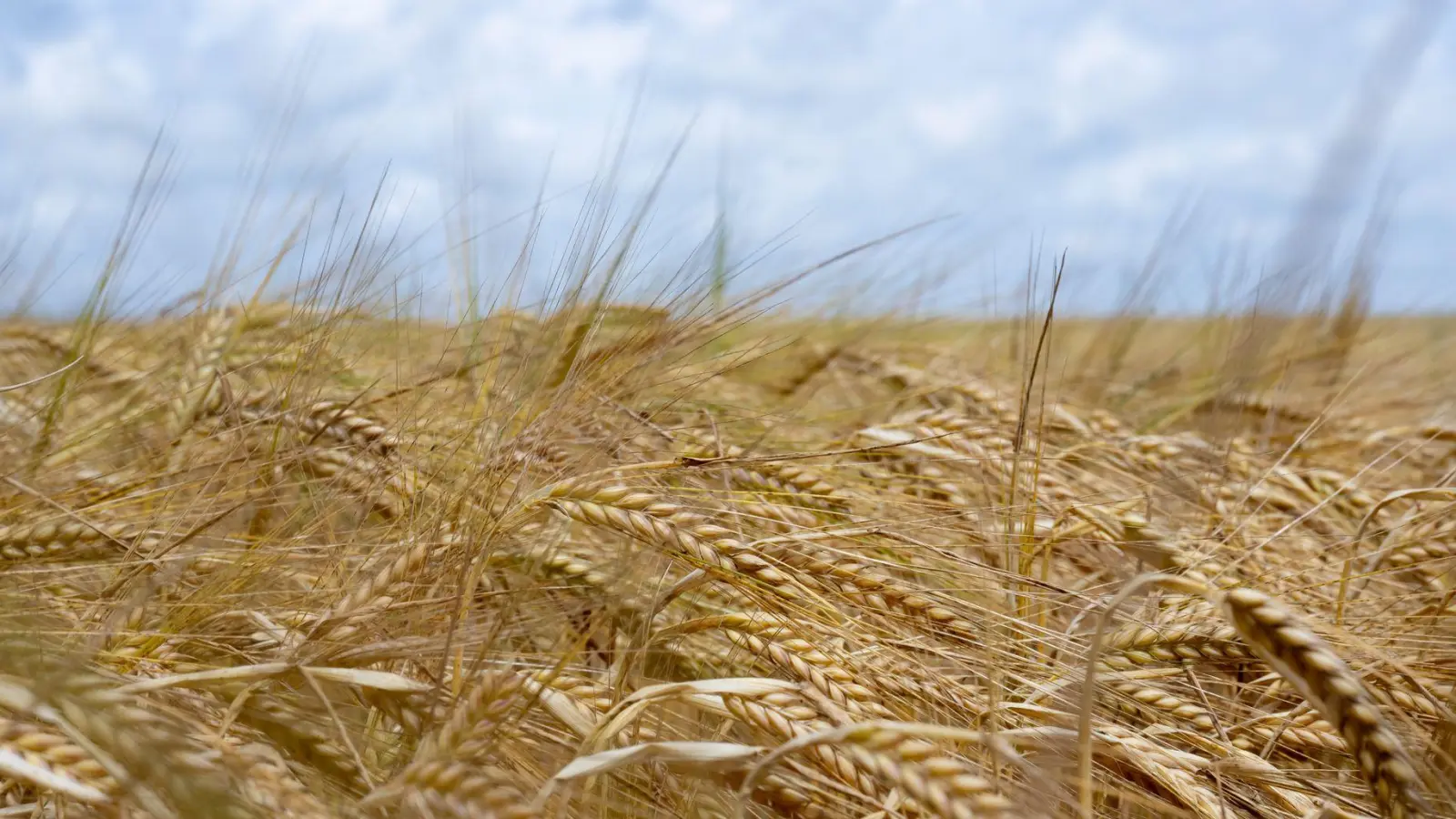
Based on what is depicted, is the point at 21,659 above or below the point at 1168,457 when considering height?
below

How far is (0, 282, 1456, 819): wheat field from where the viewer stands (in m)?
0.62

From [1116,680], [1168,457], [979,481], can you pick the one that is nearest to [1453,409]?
[1168,457]

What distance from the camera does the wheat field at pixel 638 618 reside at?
62cm

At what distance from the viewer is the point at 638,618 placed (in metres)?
0.92

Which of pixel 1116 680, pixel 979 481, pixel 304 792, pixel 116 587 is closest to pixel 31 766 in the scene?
pixel 304 792

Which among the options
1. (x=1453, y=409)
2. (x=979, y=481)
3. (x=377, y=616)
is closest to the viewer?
(x=377, y=616)

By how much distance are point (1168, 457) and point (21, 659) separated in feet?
4.89

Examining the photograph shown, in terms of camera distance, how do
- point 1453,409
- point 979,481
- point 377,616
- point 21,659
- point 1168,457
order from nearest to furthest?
point 21,659
point 377,616
point 979,481
point 1168,457
point 1453,409

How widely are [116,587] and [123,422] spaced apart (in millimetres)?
520

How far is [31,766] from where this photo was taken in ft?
2.03

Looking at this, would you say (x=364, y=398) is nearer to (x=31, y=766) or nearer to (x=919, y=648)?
(x=31, y=766)

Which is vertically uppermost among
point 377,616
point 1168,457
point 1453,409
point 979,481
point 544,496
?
point 1453,409

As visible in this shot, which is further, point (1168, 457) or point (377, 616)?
point (1168, 457)

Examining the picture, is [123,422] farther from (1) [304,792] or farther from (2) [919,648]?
(2) [919,648]
